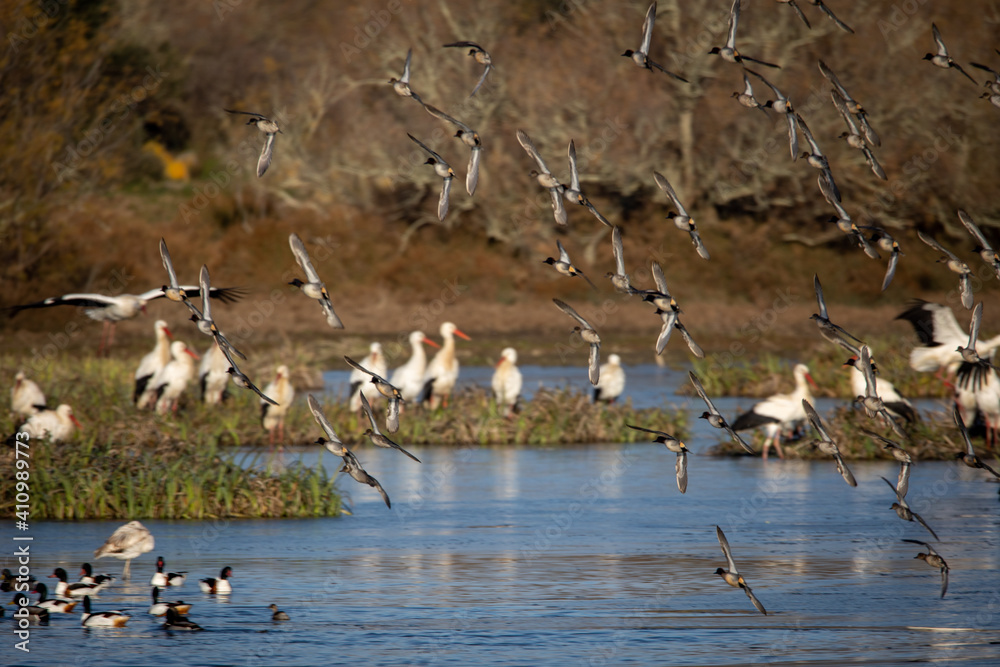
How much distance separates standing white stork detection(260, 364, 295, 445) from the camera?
685 inches

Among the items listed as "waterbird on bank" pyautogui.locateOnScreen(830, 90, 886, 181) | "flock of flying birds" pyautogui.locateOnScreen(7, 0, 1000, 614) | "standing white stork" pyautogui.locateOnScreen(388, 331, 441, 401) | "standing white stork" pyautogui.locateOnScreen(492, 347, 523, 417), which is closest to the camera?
"flock of flying birds" pyautogui.locateOnScreen(7, 0, 1000, 614)

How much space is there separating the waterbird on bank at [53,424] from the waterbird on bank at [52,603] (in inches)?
187

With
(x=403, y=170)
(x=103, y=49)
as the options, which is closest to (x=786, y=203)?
(x=403, y=170)

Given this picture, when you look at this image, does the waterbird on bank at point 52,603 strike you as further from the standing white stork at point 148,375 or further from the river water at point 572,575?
the standing white stork at point 148,375

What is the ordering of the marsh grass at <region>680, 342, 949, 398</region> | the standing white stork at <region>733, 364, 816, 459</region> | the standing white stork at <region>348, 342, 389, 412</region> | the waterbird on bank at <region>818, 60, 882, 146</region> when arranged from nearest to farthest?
the waterbird on bank at <region>818, 60, 882, 146</region>, the standing white stork at <region>733, 364, 816, 459</region>, the standing white stork at <region>348, 342, 389, 412</region>, the marsh grass at <region>680, 342, 949, 398</region>

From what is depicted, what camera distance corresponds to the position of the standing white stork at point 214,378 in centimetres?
1922

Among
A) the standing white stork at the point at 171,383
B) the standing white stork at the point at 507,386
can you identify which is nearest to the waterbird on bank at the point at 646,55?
the standing white stork at the point at 507,386

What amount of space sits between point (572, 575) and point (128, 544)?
11.3 ft

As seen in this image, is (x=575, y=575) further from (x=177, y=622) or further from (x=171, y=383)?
(x=171, y=383)

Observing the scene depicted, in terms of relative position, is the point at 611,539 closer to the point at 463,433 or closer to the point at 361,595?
the point at 361,595

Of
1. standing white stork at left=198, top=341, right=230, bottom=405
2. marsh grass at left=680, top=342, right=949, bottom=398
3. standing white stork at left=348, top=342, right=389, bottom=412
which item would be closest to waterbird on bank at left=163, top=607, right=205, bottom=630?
standing white stork at left=348, top=342, right=389, bottom=412

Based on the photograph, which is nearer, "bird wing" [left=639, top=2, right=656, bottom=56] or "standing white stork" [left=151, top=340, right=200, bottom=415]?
"bird wing" [left=639, top=2, right=656, bottom=56]

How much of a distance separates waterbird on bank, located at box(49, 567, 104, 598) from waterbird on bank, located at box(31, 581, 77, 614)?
8cm

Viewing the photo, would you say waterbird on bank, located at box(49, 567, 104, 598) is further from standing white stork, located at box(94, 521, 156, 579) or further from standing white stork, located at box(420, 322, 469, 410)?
standing white stork, located at box(420, 322, 469, 410)
